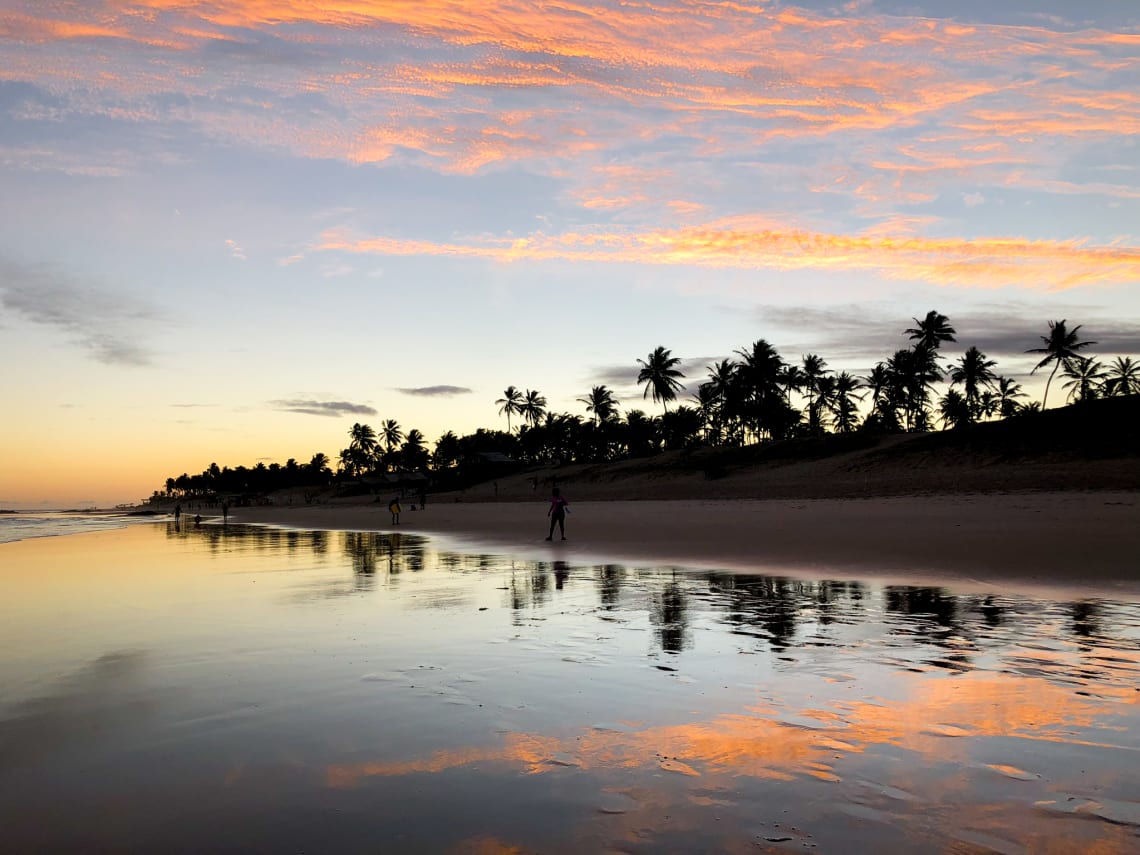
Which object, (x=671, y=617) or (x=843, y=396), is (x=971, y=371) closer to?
(x=843, y=396)

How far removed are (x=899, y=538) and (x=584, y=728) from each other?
19227 millimetres

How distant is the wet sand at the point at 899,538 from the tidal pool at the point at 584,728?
4.00 metres

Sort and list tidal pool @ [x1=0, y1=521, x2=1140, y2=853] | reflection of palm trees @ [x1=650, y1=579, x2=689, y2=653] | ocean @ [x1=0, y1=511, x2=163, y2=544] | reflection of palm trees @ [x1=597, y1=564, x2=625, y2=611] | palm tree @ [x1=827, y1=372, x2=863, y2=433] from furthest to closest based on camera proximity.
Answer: palm tree @ [x1=827, y1=372, x2=863, y2=433], ocean @ [x1=0, y1=511, x2=163, y2=544], reflection of palm trees @ [x1=597, y1=564, x2=625, y2=611], reflection of palm trees @ [x1=650, y1=579, x2=689, y2=653], tidal pool @ [x1=0, y1=521, x2=1140, y2=853]

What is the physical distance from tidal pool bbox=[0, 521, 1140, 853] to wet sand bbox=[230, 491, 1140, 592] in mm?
4003

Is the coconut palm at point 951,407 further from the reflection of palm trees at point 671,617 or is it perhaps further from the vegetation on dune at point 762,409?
the reflection of palm trees at point 671,617

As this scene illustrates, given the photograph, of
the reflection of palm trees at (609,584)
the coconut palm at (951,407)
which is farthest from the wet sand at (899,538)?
the coconut palm at (951,407)

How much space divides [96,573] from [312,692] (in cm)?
1668

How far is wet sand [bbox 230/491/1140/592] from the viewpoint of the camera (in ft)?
53.5

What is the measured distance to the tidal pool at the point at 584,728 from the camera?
14.2ft

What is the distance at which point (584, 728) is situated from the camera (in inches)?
245

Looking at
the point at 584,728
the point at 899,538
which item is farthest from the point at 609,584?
the point at 899,538

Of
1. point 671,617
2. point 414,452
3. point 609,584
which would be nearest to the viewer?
point 671,617

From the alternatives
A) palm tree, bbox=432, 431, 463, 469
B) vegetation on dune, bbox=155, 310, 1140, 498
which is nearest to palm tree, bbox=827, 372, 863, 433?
vegetation on dune, bbox=155, 310, 1140, 498

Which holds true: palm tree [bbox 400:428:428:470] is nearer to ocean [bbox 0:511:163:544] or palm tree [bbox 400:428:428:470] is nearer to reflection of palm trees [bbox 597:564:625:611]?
ocean [bbox 0:511:163:544]
